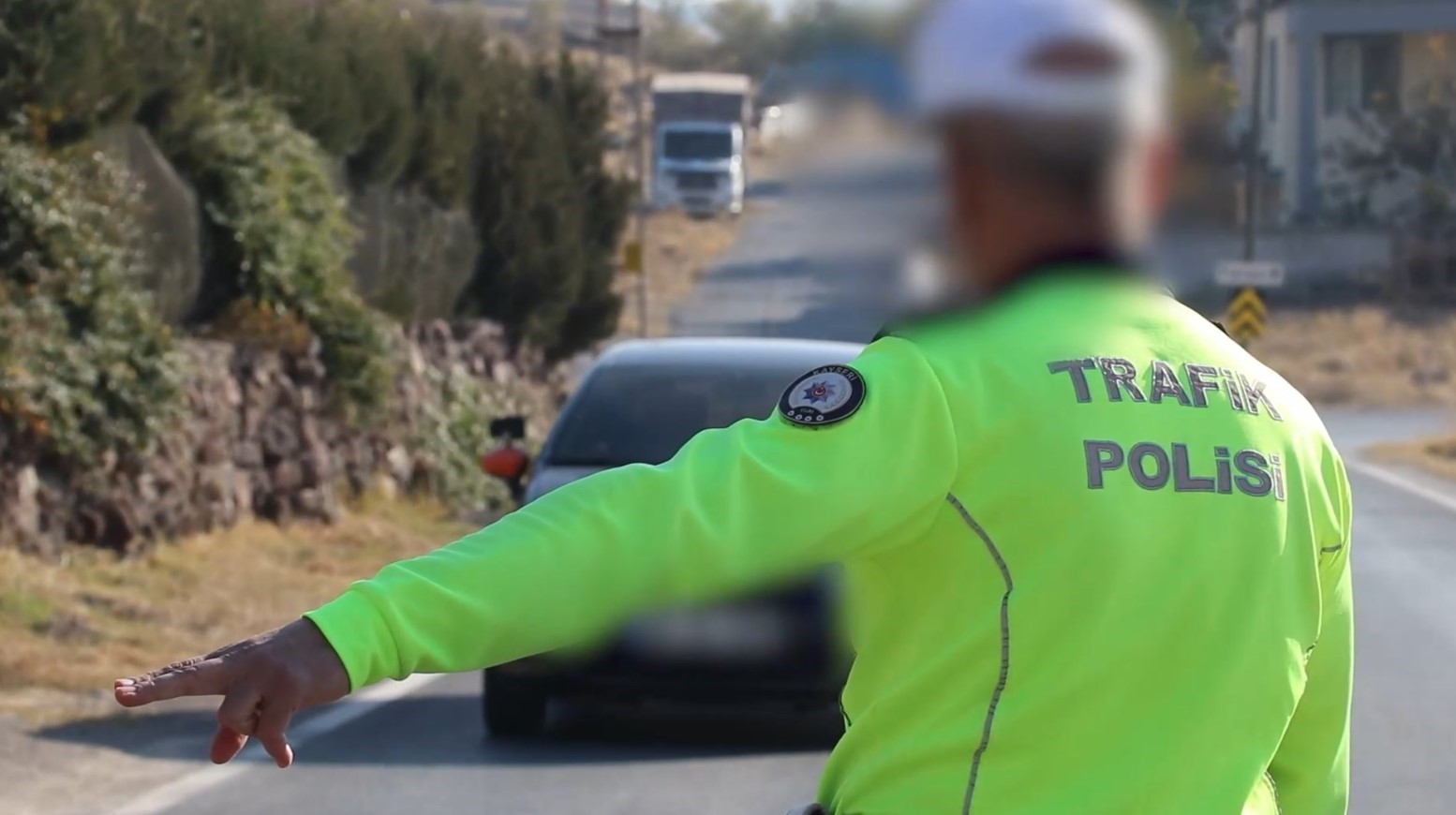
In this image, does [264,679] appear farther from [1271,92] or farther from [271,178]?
[271,178]

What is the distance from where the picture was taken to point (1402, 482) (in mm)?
22391

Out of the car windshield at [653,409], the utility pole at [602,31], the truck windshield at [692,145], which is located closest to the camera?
the car windshield at [653,409]

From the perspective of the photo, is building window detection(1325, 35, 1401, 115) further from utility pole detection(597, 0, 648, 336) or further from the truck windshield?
utility pole detection(597, 0, 648, 336)

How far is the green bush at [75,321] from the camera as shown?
448 inches

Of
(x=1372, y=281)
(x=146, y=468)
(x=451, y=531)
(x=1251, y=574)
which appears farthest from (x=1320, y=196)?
(x=1251, y=574)

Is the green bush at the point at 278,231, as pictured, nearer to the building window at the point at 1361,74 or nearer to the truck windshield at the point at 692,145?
the truck windshield at the point at 692,145

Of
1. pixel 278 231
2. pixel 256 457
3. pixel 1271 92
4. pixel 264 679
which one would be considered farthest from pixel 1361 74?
pixel 264 679

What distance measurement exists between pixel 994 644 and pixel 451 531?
1452 cm

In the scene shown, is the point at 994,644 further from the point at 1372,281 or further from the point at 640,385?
the point at 1372,281

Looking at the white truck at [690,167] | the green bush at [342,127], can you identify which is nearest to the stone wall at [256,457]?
the green bush at [342,127]

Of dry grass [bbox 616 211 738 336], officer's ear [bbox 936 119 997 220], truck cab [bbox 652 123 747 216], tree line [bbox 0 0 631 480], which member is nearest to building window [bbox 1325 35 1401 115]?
truck cab [bbox 652 123 747 216]

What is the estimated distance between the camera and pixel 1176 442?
2.02 meters

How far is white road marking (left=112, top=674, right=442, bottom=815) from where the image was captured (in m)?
7.21

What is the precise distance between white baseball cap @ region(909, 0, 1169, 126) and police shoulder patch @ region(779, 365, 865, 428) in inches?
11.6
